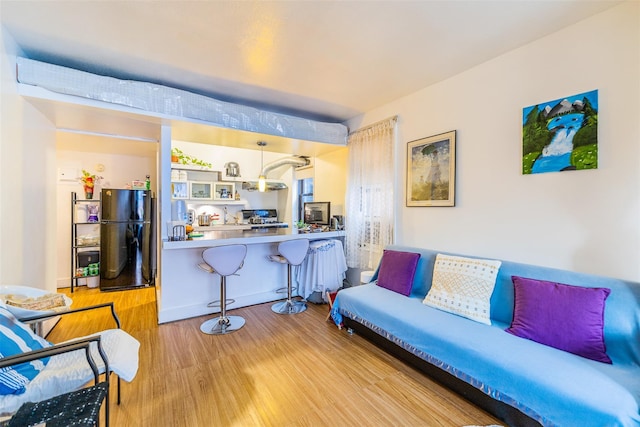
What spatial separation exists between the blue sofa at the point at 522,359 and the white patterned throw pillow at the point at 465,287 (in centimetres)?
8

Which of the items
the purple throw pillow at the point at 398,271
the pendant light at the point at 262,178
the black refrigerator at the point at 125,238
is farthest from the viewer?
the black refrigerator at the point at 125,238

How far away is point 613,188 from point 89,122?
473cm

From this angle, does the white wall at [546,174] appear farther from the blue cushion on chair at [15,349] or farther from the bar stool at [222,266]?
the blue cushion on chair at [15,349]

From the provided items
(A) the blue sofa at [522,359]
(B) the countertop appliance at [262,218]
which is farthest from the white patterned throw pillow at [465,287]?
(B) the countertop appliance at [262,218]

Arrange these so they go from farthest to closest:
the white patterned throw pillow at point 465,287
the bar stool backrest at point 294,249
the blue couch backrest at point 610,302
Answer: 1. the bar stool backrest at point 294,249
2. the white patterned throw pillow at point 465,287
3. the blue couch backrest at point 610,302

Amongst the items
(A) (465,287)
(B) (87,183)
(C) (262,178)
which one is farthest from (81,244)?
(A) (465,287)

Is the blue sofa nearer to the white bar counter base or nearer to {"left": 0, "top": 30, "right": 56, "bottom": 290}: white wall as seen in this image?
the white bar counter base

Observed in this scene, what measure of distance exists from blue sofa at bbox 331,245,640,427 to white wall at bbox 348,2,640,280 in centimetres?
24

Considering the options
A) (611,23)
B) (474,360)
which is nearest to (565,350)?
(474,360)

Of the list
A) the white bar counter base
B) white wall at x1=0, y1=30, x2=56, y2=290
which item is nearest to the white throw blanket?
white wall at x1=0, y1=30, x2=56, y2=290

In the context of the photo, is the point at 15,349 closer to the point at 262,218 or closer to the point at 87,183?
the point at 87,183

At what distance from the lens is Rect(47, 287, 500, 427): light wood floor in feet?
5.35

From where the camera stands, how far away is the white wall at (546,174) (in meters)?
1.66

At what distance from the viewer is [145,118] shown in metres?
2.67
